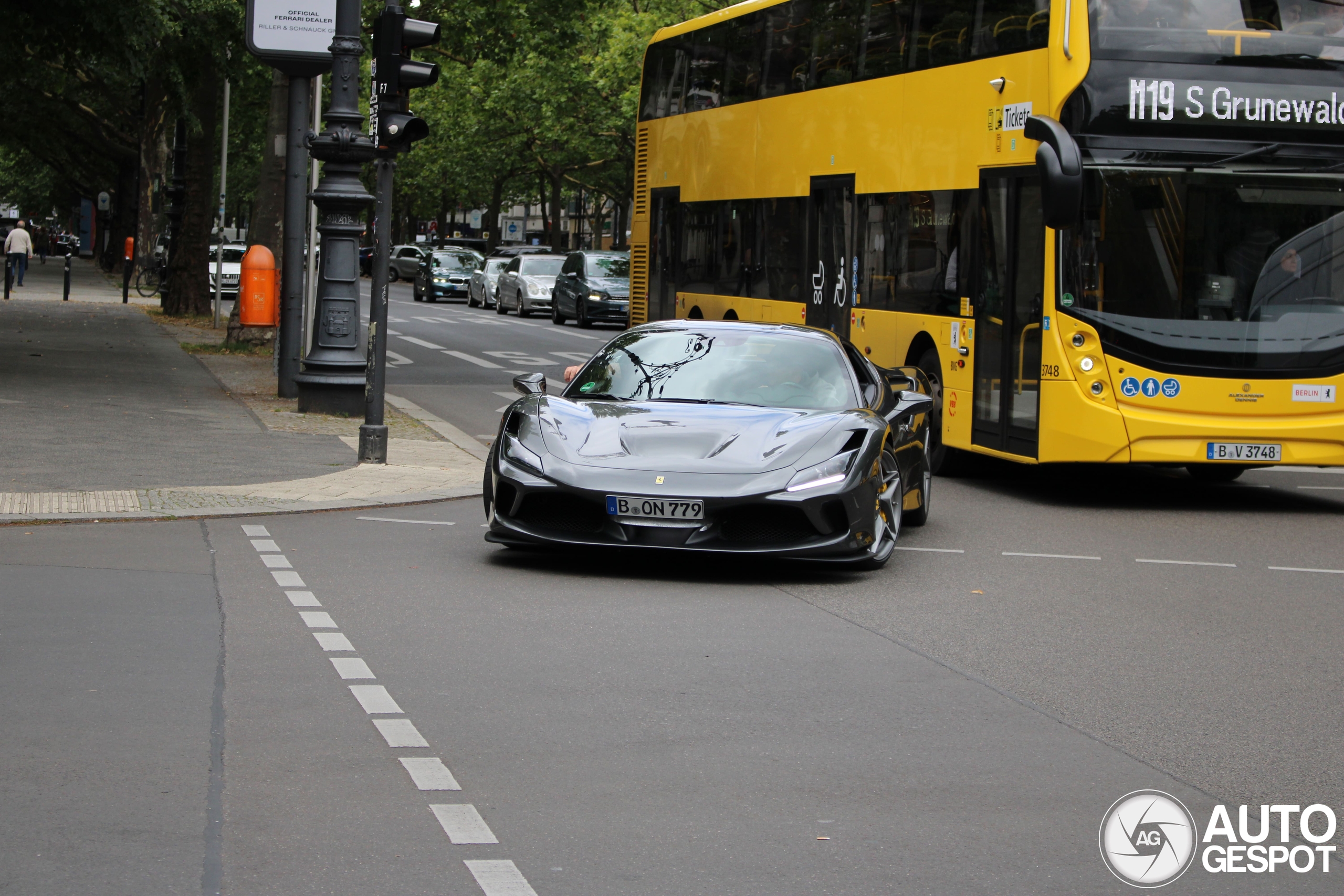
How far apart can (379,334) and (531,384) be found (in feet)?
11.7

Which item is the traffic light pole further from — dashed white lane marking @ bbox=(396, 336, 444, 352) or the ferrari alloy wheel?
dashed white lane marking @ bbox=(396, 336, 444, 352)

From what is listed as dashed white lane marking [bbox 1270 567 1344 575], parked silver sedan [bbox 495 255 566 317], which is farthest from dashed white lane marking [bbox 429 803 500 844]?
parked silver sedan [bbox 495 255 566 317]

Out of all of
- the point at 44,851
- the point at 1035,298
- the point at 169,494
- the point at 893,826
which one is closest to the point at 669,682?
the point at 893,826

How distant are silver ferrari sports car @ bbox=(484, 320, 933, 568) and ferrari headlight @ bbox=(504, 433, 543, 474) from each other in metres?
0.01

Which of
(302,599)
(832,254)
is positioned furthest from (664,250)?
(302,599)

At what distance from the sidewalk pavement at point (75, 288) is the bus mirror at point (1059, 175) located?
31.5m

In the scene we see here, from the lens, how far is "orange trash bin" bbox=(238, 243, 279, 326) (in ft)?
76.8

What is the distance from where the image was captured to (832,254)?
16.8 meters

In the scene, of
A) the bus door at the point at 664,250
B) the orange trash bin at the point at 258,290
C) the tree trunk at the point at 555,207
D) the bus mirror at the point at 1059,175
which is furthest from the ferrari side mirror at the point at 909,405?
the tree trunk at the point at 555,207

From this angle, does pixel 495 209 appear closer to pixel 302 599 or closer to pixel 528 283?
pixel 528 283

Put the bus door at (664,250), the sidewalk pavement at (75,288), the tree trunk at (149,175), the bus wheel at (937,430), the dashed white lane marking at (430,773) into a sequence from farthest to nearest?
the tree trunk at (149,175), the sidewalk pavement at (75,288), the bus door at (664,250), the bus wheel at (937,430), the dashed white lane marking at (430,773)

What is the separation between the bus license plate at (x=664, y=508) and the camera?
879 centimetres

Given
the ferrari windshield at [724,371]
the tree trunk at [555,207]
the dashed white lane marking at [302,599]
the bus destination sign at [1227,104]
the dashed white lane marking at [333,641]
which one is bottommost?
the dashed white lane marking at [333,641]

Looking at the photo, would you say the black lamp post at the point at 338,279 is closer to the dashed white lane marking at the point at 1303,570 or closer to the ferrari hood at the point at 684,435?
the ferrari hood at the point at 684,435
